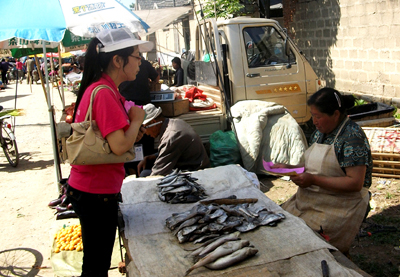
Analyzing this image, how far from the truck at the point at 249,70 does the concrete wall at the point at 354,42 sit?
2809 millimetres

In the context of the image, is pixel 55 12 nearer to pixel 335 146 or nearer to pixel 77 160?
pixel 77 160

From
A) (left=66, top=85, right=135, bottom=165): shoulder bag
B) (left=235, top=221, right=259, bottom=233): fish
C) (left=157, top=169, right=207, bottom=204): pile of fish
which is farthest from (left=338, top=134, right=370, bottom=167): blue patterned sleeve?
(left=66, top=85, right=135, bottom=165): shoulder bag

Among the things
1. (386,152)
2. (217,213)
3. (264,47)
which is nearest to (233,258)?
(217,213)

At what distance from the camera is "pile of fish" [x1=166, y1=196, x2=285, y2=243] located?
2762 millimetres

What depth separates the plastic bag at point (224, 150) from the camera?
6.45 m

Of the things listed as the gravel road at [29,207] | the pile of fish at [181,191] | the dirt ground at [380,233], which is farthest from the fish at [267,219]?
the gravel road at [29,207]

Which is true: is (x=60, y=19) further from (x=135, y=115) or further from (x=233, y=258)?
(x=233, y=258)

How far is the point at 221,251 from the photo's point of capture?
7.94 feet

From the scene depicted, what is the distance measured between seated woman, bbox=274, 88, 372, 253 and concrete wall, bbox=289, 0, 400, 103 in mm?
6680

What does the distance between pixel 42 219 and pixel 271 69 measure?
4.53 meters

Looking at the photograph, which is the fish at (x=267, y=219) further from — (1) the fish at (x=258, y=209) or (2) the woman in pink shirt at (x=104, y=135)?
(2) the woman in pink shirt at (x=104, y=135)

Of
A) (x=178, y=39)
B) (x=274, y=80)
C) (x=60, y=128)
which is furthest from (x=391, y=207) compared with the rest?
(x=178, y=39)

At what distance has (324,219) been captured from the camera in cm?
317

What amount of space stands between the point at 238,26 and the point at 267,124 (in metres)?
1.83
